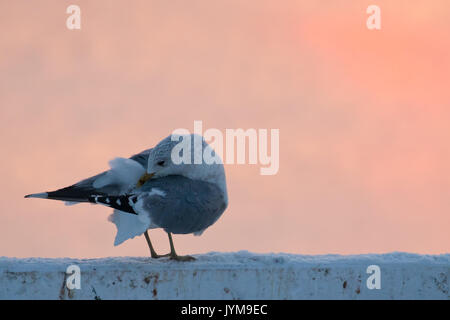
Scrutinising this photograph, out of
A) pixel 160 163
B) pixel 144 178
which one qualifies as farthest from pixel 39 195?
pixel 160 163

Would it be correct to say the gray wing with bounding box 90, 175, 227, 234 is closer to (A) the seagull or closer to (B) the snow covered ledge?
(A) the seagull

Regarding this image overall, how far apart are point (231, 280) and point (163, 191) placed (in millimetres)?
928

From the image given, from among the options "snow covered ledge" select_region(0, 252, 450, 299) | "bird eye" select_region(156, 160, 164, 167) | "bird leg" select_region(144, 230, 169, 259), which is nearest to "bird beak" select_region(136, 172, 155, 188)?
"bird eye" select_region(156, 160, 164, 167)

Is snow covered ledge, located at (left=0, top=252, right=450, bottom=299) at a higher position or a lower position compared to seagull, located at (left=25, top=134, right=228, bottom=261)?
lower

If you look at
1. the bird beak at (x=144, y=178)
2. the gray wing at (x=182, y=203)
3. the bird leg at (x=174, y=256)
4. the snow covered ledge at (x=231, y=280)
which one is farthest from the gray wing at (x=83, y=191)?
the snow covered ledge at (x=231, y=280)

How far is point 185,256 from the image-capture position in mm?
5152

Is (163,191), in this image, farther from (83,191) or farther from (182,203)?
(83,191)

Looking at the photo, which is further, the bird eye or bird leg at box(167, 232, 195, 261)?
the bird eye

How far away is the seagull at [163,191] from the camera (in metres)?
4.84

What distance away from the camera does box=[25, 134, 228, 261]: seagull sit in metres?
4.84

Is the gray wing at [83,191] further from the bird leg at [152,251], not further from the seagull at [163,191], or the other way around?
the bird leg at [152,251]

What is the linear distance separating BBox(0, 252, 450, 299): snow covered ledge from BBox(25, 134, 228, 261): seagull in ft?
1.36
